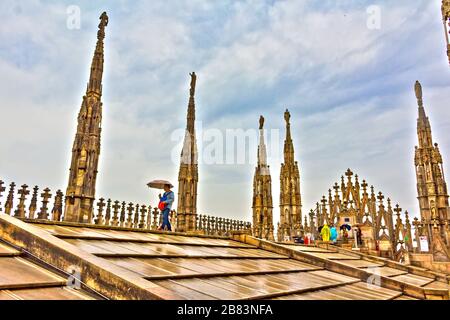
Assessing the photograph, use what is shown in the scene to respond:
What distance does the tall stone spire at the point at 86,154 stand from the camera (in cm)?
1318

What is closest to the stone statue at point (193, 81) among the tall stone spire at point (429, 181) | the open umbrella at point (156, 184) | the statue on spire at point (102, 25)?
the statue on spire at point (102, 25)

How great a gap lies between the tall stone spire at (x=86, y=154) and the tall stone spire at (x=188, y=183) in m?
6.33

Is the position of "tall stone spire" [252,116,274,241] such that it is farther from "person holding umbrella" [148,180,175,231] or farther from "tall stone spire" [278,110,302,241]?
"person holding umbrella" [148,180,175,231]

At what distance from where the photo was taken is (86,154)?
45.5ft

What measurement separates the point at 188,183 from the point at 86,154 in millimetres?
7047

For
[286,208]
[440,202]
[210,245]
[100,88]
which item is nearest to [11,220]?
[210,245]

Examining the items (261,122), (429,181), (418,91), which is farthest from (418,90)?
(261,122)

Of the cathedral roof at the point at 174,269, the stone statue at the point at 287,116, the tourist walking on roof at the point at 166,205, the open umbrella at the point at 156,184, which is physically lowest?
the cathedral roof at the point at 174,269

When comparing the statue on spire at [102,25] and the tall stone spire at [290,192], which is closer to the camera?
the statue on spire at [102,25]

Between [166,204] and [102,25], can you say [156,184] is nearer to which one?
[166,204]

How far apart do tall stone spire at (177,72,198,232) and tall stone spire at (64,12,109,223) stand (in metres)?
6.33

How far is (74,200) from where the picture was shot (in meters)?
13.2
